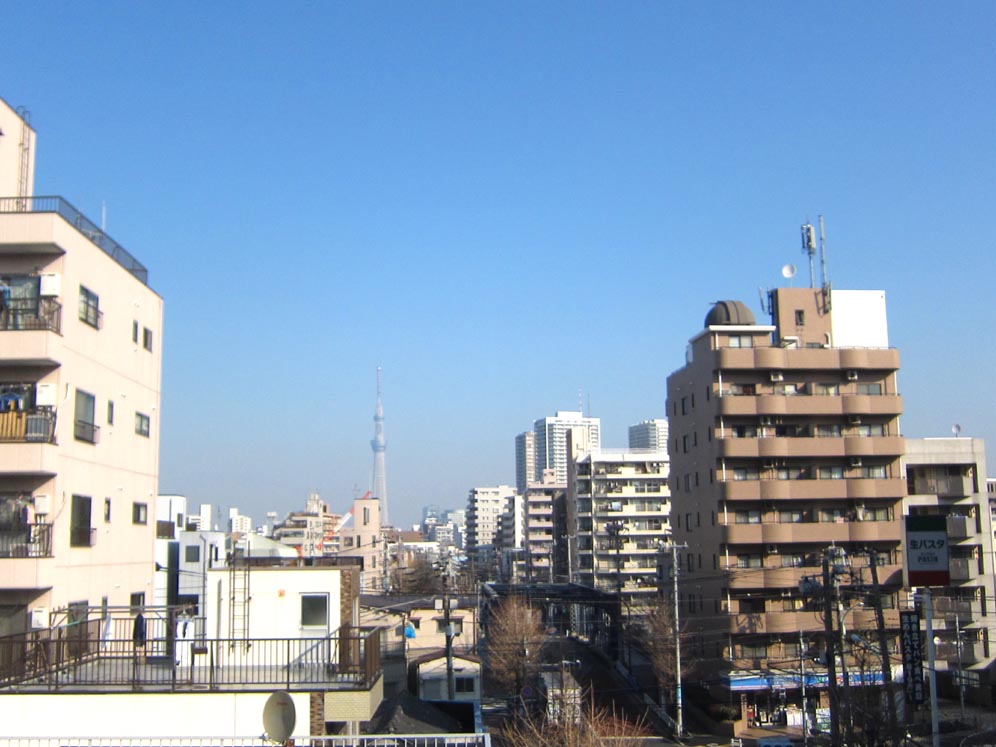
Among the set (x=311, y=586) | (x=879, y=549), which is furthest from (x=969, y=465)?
(x=311, y=586)

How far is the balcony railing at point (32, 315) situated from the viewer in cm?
2055

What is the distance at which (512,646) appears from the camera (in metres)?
48.9

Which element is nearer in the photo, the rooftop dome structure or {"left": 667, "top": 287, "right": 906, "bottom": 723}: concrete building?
{"left": 667, "top": 287, "right": 906, "bottom": 723}: concrete building

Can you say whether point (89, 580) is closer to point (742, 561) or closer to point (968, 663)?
point (742, 561)

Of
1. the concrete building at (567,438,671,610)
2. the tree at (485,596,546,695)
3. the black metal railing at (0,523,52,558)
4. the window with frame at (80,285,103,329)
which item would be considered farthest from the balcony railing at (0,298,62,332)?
the concrete building at (567,438,671,610)

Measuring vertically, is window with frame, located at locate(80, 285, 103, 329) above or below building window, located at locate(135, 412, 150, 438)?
above

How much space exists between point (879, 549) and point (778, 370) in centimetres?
1027

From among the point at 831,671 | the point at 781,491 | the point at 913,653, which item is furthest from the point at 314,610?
the point at 781,491

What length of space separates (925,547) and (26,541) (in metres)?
20.5

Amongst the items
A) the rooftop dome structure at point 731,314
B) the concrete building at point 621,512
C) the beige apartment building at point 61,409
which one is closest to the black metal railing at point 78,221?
the beige apartment building at point 61,409

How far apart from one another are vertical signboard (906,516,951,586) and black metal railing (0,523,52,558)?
1948 centimetres

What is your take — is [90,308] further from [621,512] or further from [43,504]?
[621,512]

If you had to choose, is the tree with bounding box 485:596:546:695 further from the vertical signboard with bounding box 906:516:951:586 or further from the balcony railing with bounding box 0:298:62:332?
the balcony railing with bounding box 0:298:62:332

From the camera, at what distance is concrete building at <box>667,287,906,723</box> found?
44.3m
